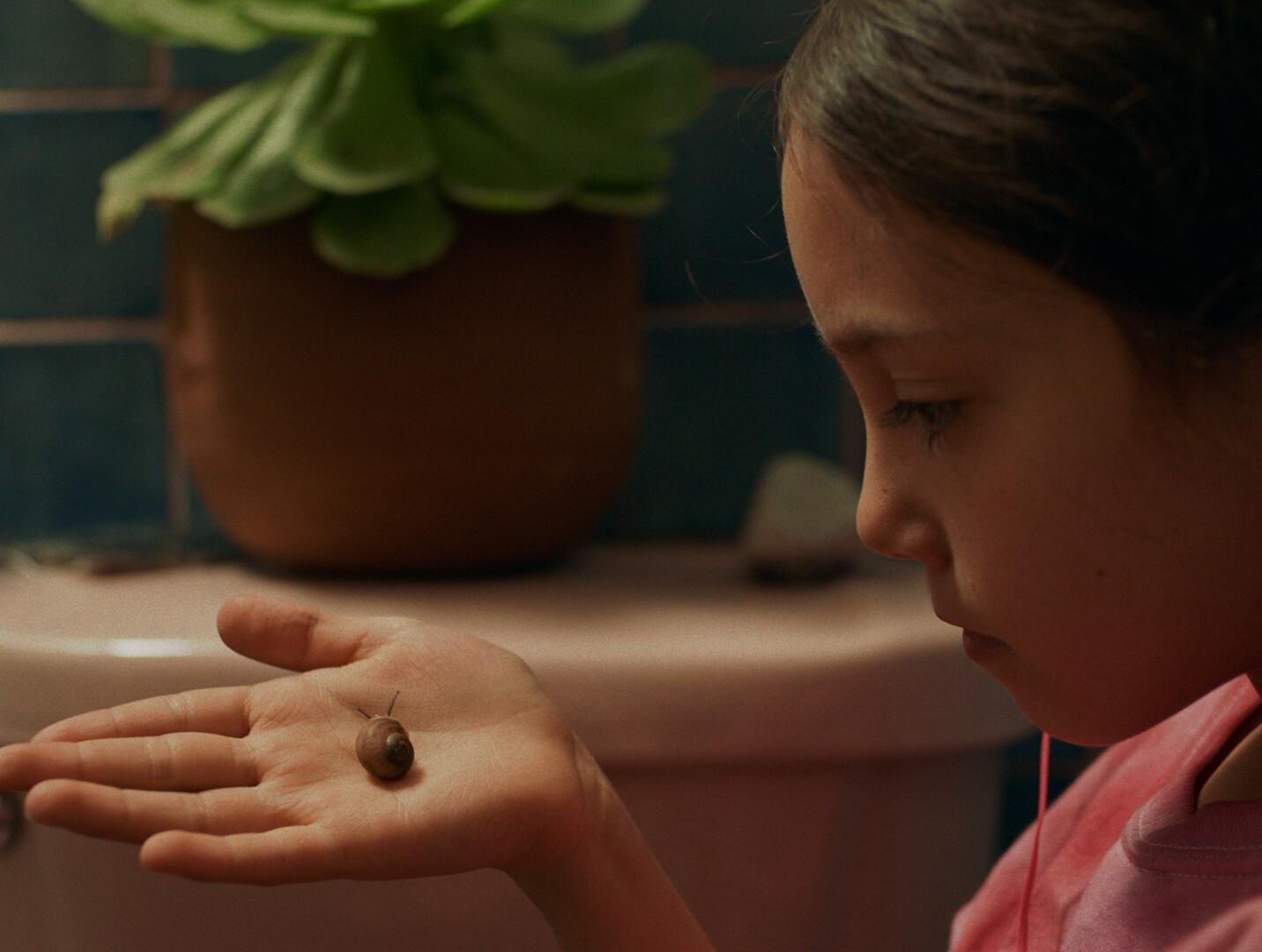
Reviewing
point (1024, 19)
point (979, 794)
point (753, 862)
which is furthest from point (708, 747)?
point (1024, 19)

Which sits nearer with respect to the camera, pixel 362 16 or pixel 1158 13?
pixel 1158 13

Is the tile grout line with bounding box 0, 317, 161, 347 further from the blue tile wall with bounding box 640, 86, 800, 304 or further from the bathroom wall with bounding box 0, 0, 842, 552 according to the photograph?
the blue tile wall with bounding box 640, 86, 800, 304

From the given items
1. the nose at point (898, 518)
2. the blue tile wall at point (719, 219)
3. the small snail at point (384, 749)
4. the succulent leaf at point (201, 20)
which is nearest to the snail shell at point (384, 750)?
the small snail at point (384, 749)

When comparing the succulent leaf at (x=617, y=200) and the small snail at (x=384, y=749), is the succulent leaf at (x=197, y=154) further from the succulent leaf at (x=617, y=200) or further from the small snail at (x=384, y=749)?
the small snail at (x=384, y=749)

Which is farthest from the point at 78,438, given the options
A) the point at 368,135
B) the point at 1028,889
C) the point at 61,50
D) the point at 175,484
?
the point at 1028,889

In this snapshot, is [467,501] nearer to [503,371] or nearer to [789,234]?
[503,371]

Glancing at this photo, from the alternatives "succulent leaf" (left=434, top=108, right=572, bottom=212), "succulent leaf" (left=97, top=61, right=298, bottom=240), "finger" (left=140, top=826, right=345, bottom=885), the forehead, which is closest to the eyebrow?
the forehead

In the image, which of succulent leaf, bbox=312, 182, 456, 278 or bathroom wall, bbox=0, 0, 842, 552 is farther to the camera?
bathroom wall, bbox=0, 0, 842, 552
